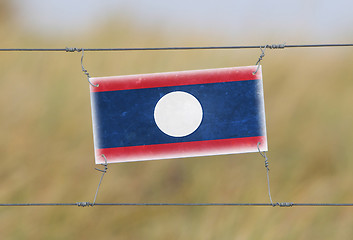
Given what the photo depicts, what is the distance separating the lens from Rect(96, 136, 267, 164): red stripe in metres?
7.56

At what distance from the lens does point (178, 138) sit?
7598 millimetres

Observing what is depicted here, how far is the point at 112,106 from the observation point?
764cm

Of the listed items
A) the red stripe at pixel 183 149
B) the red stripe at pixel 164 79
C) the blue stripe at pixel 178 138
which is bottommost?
the red stripe at pixel 183 149

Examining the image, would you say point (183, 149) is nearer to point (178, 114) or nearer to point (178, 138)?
point (178, 138)

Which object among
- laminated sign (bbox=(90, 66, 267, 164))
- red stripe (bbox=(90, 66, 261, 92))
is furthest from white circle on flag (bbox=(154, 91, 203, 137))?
red stripe (bbox=(90, 66, 261, 92))

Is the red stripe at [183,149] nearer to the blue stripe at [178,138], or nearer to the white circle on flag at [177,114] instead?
the blue stripe at [178,138]

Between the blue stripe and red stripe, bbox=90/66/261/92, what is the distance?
4 cm

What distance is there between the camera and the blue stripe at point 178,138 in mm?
7570

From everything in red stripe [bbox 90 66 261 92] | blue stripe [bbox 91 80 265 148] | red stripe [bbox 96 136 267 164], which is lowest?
red stripe [bbox 96 136 267 164]

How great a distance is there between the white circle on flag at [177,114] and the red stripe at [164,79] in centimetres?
14

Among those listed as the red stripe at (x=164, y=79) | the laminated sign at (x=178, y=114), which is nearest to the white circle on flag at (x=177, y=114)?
the laminated sign at (x=178, y=114)

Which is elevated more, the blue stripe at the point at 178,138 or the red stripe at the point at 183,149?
the blue stripe at the point at 178,138

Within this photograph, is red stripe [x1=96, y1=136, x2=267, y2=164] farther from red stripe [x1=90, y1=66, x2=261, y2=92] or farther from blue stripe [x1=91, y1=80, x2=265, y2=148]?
red stripe [x1=90, y1=66, x2=261, y2=92]

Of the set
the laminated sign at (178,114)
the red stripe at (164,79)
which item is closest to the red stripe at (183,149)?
the laminated sign at (178,114)
